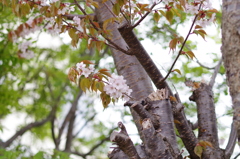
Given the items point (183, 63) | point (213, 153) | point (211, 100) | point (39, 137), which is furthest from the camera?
point (39, 137)

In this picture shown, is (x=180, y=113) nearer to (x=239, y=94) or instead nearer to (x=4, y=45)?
(x=239, y=94)

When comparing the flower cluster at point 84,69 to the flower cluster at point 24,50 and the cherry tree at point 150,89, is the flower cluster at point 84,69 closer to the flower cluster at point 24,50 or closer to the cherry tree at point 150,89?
the cherry tree at point 150,89

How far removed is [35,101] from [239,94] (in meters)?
6.17

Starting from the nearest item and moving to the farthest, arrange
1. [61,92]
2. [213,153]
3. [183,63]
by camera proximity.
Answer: [213,153], [183,63], [61,92]

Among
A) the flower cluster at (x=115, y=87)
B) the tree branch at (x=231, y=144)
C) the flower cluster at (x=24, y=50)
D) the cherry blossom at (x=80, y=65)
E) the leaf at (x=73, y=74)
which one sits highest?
the flower cluster at (x=24, y=50)

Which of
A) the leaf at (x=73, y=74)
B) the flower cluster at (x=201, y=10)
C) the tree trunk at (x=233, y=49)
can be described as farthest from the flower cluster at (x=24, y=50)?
the tree trunk at (x=233, y=49)

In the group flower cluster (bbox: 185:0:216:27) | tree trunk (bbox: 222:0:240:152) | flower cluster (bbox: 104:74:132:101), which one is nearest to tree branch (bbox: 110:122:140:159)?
flower cluster (bbox: 104:74:132:101)

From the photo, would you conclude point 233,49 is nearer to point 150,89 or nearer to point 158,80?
point 158,80

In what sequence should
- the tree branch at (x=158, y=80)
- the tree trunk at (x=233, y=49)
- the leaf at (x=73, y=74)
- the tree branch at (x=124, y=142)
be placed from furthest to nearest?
the leaf at (x=73, y=74)
the tree branch at (x=158, y=80)
the tree branch at (x=124, y=142)
the tree trunk at (x=233, y=49)

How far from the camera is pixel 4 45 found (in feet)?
12.8

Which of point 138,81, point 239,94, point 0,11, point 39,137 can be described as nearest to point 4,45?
point 0,11

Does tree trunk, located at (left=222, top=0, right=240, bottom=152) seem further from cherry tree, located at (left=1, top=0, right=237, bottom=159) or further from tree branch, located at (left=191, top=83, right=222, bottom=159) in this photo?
tree branch, located at (left=191, top=83, right=222, bottom=159)

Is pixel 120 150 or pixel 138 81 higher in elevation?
pixel 138 81

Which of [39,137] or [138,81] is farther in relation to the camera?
[39,137]
